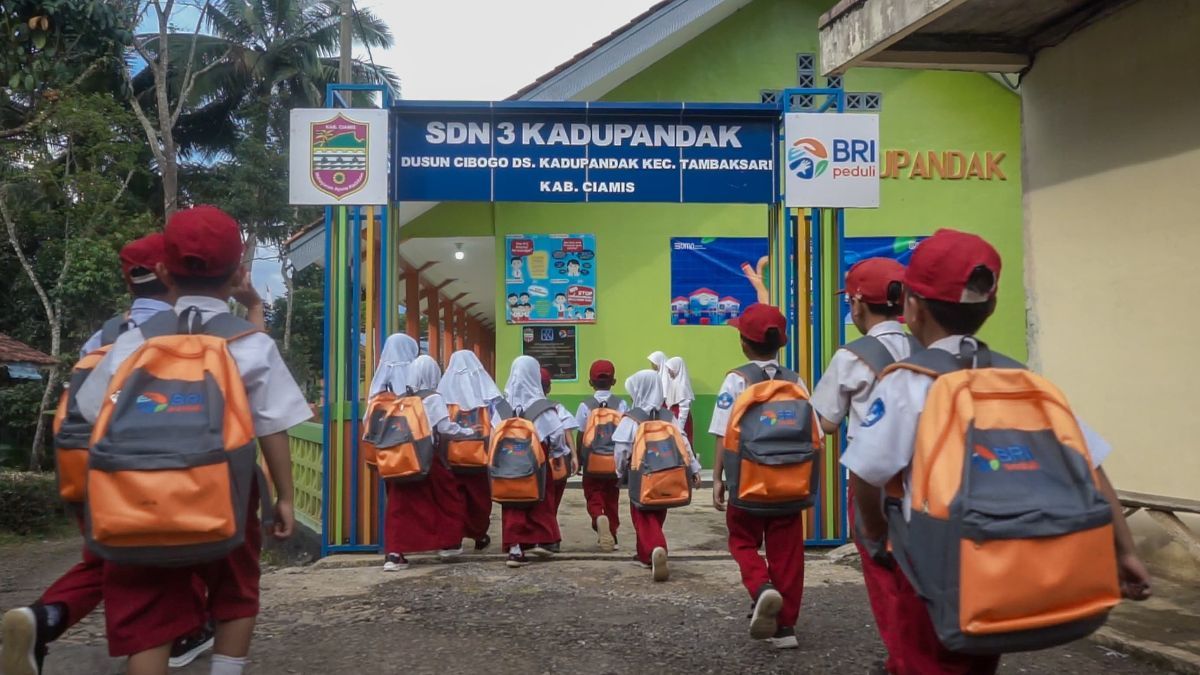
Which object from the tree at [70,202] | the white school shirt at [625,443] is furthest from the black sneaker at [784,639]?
the tree at [70,202]

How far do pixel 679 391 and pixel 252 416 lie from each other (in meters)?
9.15

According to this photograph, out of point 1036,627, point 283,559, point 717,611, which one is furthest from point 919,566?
point 283,559

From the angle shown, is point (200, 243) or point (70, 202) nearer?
point (200, 243)

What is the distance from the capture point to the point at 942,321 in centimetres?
288

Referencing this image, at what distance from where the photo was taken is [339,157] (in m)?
7.19

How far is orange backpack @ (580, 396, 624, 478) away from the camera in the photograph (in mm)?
7906

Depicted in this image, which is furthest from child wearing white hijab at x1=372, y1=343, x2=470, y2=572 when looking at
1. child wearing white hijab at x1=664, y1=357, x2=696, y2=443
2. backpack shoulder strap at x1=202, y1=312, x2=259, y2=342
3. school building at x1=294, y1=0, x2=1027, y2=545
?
school building at x1=294, y1=0, x2=1027, y2=545

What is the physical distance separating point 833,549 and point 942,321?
16.7ft

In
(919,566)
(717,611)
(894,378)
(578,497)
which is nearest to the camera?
(919,566)

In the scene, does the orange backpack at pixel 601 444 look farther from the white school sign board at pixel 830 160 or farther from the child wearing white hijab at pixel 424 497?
the white school sign board at pixel 830 160

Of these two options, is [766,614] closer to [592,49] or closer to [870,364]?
[870,364]

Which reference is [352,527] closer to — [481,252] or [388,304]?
[388,304]

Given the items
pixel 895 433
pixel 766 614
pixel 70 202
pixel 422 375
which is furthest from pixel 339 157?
pixel 70 202

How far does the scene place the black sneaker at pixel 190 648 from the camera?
4.53 metres
